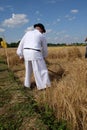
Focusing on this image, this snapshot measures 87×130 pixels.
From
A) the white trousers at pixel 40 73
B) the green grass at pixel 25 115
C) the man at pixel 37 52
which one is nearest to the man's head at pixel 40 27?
the man at pixel 37 52

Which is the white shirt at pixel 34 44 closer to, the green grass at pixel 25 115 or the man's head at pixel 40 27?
the man's head at pixel 40 27

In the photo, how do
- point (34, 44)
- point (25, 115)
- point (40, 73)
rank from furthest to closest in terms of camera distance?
point (40, 73) < point (34, 44) < point (25, 115)

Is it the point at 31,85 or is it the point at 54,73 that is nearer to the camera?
the point at 31,85

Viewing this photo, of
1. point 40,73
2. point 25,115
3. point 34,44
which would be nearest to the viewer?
point 25,115

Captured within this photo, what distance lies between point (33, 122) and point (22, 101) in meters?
1.45

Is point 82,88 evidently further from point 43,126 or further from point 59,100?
point 43,126

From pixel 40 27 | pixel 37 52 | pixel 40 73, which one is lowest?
pixel 40 73

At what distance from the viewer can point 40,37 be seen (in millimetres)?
8305

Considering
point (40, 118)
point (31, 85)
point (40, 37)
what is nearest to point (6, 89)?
point (31, 85)

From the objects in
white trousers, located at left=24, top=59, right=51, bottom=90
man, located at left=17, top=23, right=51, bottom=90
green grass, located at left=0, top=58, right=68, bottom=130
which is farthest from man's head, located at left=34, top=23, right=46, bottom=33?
green grass, located at left=0, top=58, right=68, bottom=130

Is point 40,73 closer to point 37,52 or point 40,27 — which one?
point 37,52

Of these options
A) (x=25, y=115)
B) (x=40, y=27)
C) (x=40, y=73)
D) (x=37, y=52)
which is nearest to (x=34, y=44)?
(x=37, y=52)

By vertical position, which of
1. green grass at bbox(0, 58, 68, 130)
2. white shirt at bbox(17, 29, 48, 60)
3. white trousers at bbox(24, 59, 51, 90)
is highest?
white shirt at bbox(17, 29, 48, 60)

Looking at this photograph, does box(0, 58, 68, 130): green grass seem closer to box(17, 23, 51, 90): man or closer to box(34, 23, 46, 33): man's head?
box(17, 23, 51, 90): man
